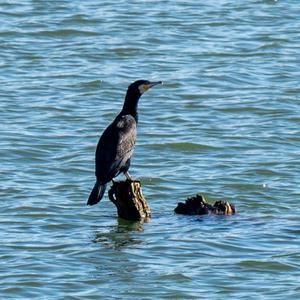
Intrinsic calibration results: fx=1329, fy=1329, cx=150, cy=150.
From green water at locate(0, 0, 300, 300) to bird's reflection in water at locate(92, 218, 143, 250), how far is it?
2 centimetres

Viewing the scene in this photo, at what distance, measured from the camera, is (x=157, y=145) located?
16359mm

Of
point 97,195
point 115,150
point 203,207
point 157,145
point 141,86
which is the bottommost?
point 157,145

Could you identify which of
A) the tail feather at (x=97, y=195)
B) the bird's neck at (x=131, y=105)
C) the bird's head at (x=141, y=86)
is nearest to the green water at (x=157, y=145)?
the tail feather at (x=97, y=195)

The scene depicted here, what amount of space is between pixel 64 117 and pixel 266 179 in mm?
3732

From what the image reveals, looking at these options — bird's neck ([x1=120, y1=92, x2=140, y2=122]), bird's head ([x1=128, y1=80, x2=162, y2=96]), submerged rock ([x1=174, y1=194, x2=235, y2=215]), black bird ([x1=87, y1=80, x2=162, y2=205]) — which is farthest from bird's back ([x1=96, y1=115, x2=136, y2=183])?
submerged rock ([x1=174, y1=194, x2=235, y2=215])

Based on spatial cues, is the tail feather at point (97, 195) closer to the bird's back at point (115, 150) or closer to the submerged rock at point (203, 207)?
the bird's back at point (115, 150)

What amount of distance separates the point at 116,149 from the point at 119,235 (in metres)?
0.83

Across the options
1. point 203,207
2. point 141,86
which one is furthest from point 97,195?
point 141,86

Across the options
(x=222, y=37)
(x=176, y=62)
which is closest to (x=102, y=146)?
(x=176, y=62)

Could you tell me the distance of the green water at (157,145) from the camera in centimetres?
1152

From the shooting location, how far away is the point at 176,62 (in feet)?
68.4

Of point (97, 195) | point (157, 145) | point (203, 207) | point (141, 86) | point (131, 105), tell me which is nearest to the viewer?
point (97, 195)

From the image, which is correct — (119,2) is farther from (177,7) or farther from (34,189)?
(34,189)

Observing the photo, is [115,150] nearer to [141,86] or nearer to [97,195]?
[97,195]
